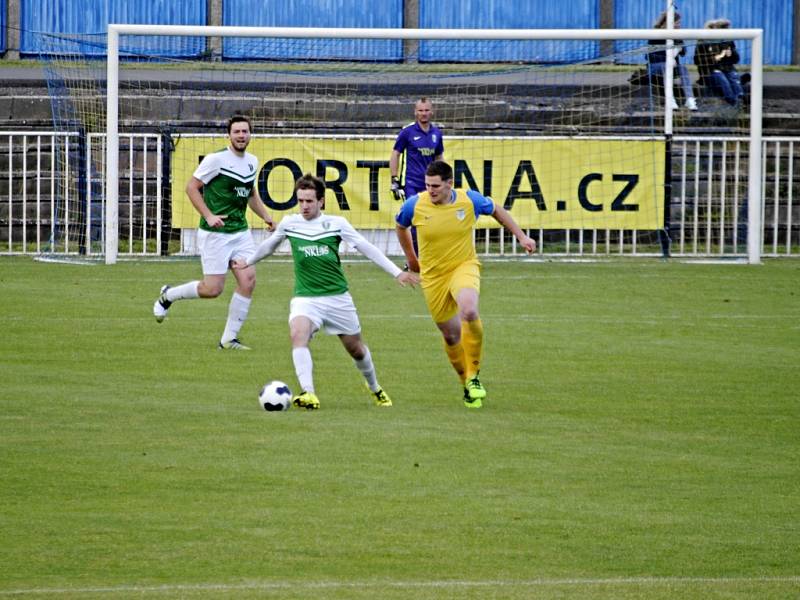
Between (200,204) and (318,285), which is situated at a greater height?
(200,204)

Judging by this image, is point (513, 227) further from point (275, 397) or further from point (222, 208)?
point (222, 208)

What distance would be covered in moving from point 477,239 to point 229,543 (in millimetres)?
17385

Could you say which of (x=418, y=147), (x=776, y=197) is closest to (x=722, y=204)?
(x=776, y=197)

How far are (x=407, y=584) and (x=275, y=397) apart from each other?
4.15 m

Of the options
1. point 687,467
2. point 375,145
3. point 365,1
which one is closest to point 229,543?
point 687,467

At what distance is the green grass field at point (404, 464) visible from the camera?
6672 mm

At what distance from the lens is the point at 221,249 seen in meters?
14.5

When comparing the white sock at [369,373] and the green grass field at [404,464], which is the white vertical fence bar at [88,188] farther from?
the white sock at [369,373]

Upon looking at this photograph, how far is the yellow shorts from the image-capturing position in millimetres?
11414

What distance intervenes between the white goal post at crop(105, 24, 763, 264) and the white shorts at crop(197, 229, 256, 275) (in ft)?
22.2

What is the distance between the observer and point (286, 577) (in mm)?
6531

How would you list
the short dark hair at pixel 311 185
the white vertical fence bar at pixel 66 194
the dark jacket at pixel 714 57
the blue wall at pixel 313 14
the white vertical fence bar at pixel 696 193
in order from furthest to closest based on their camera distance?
the blue wall at pixel 313 14 < the dark jacket at pixel 714 57 < the white vertical fence bar at pixel 696 193 < the white vertical fence bar at pixel 66 194 < the short dark hair at pixel 311 185

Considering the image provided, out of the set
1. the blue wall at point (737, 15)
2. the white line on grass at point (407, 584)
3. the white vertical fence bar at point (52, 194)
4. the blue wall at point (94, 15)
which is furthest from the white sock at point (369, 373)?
the blue wall at point (737, 15)

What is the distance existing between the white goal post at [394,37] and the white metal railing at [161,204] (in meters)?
0.65
